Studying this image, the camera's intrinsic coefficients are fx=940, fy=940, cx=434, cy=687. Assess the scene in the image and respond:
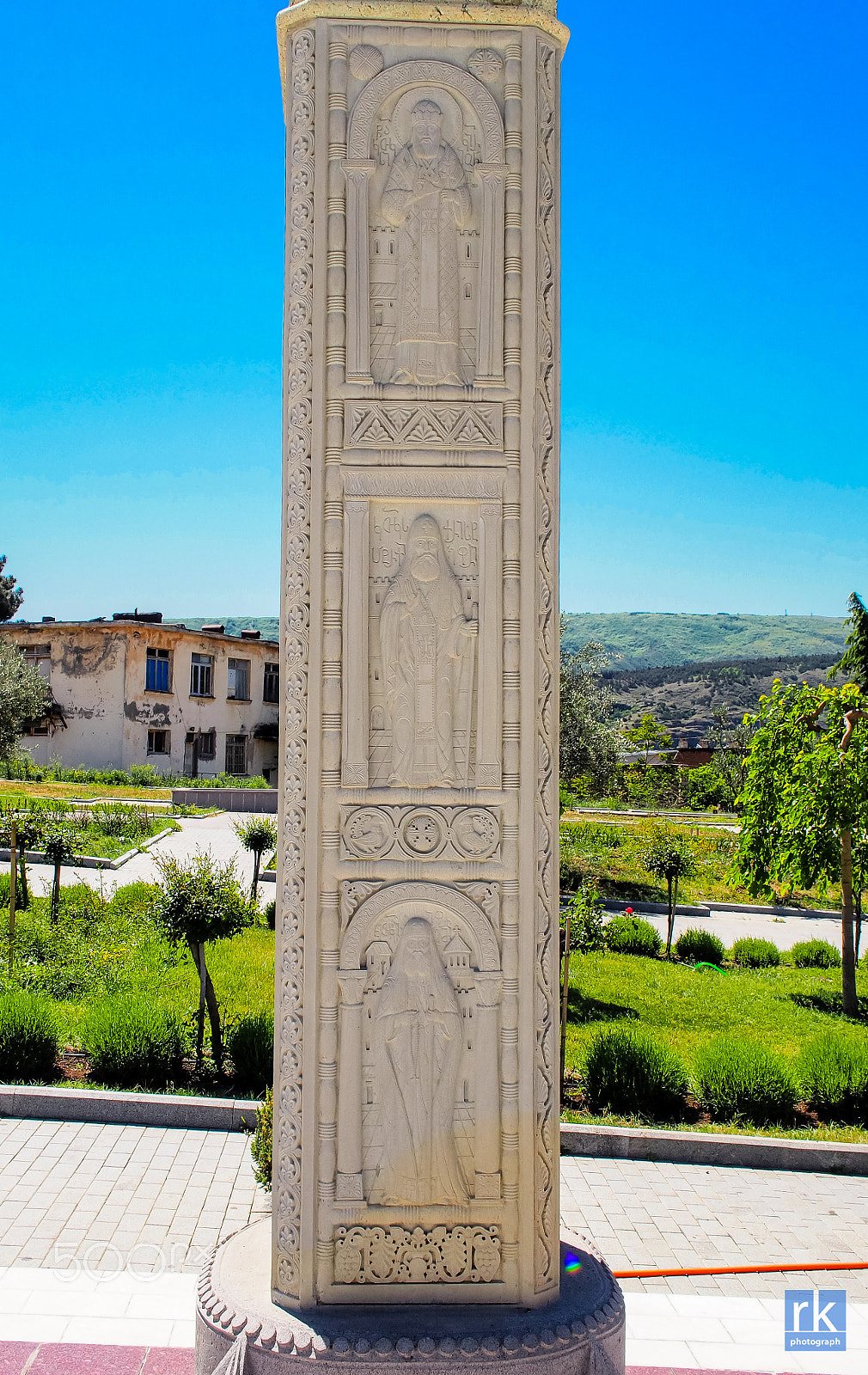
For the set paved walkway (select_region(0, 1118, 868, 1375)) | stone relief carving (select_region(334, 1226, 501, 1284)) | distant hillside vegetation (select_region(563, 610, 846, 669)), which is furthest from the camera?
distant hillside vegetation (select_region(563, 610, 846, 669))

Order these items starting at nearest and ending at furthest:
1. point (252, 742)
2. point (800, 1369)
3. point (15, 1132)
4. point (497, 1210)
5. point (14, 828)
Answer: point (497, 1210), point (800, 1369), point (15, 1132), point (14, 828), point (252, 742)

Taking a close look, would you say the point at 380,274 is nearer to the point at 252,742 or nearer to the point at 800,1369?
the point at 800,1369

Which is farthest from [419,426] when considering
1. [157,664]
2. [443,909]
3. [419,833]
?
[157,664]

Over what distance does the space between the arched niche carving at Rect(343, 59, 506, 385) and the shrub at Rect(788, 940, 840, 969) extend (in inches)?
573

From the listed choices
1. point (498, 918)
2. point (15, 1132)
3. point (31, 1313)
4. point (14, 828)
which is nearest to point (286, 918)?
point (498, 918)

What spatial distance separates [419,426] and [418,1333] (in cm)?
348

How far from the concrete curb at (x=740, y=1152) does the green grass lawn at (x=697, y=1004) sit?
1344mm

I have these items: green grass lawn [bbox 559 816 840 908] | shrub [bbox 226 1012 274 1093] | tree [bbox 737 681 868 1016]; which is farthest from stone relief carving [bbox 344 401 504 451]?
green grass lawn [bbox 559 816 840 908]

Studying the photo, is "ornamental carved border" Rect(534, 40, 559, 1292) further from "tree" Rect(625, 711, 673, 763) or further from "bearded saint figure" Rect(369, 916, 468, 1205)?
"tree" Rect(625, 711, 673, 763)

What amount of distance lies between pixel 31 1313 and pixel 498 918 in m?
3.06

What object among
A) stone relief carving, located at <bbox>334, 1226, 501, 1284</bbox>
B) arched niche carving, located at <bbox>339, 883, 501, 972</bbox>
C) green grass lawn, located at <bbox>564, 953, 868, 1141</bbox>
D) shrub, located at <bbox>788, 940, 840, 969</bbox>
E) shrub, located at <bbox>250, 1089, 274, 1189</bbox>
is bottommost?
shrub, located at <bbox>788, 940, 840, 969</bbox>

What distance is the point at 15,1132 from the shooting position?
22.7 feet

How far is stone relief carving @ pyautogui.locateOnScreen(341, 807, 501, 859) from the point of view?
12.5ft

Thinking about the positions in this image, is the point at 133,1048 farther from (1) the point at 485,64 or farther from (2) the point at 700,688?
(2) the point at 700,688
